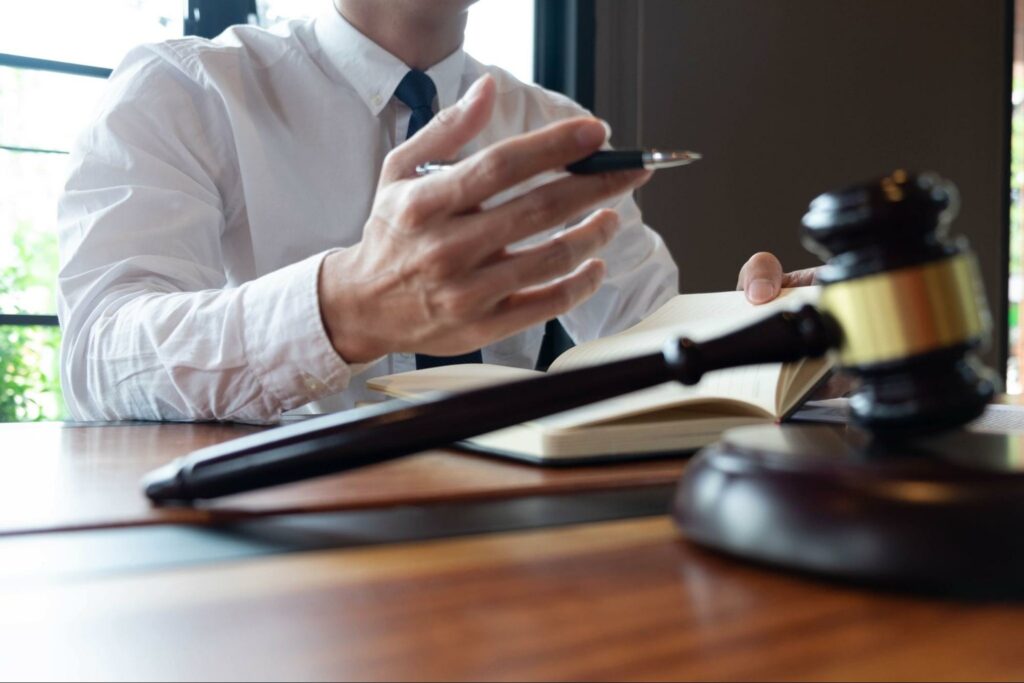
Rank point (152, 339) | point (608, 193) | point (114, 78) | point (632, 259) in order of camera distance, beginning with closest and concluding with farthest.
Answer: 1. point (608, 193)
2. point (152, 339)
3. point (114, 78)
4. point (632, 259)

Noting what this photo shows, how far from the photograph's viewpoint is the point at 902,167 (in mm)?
3006

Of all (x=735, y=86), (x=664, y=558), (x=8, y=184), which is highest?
(x=735, y=86)

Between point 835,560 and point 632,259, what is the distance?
140 cm

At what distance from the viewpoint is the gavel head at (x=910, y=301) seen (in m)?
0.33

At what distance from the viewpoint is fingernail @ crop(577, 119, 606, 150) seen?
56 cm

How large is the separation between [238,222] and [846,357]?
113 centimetres

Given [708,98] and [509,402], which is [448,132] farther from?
[708,98]

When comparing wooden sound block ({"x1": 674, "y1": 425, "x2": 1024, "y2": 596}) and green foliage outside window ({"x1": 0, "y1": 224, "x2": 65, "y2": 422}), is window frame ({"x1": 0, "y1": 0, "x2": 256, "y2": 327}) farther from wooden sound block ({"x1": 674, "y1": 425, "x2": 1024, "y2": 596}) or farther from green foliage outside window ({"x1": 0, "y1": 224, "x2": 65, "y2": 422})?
wooden sound block ({"x1": 674, "y1": 425, "x2": 1024, "y2": 596})

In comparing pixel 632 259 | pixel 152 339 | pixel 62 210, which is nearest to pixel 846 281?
pixel 152 339

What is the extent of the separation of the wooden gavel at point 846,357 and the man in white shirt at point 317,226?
221mm

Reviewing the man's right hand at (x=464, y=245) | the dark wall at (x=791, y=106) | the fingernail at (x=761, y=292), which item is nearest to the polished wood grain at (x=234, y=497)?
the man's right hand at (x=464, y=245)

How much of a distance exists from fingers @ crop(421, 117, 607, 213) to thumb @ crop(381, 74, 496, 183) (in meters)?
0.03

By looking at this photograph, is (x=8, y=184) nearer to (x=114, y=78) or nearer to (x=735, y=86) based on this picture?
(x=114, y=78)

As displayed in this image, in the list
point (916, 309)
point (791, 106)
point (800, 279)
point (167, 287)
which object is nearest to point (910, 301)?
point (916, 309)
